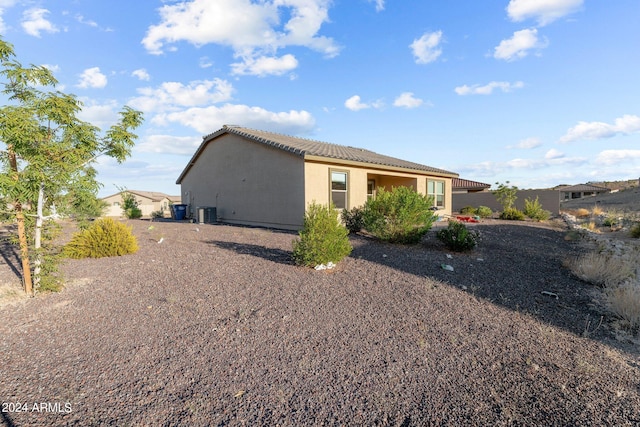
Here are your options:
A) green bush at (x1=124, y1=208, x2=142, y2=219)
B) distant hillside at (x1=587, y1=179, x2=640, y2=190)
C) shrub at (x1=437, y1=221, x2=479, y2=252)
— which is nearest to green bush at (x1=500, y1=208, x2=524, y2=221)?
shrub at (x1=437, y1=221, x2=479, y2=252)

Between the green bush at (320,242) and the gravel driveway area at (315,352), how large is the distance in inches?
15.4

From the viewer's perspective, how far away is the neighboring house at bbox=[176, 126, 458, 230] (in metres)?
12.9

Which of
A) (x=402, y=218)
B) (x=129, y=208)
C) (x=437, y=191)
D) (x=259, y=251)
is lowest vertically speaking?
(x=259, y=251)

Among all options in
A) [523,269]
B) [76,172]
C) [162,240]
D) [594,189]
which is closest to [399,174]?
[523,269]

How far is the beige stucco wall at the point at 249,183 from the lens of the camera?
13.2 meters

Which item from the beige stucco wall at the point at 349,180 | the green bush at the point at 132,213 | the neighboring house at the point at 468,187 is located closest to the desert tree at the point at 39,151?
the beige stucco wall at the point at 349,180

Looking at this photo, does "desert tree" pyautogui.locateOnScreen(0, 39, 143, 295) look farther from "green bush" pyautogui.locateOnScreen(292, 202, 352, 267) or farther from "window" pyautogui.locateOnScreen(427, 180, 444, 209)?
"window" pyautogui.locateOnScreen(427, 180, 444, 209)

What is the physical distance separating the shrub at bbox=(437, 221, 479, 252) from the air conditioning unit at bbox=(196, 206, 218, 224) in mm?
12478

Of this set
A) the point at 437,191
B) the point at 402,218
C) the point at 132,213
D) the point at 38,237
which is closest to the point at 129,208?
the point at 132,213

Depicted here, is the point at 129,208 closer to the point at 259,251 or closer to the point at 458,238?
the point at 259,251

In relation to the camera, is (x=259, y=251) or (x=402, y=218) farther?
(x=402, y=218)

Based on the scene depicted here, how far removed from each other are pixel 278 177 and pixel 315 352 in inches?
423

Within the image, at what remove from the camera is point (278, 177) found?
13.8 meters

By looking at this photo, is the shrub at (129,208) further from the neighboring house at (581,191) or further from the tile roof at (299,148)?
the neighboring house at (581,191)
